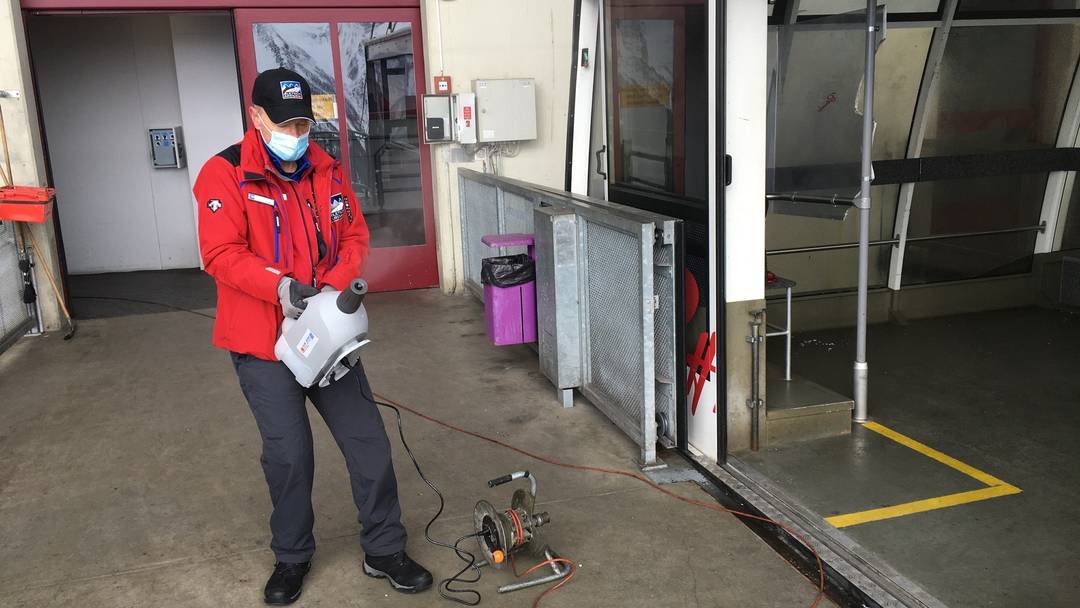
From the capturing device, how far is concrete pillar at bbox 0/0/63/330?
23.1 ft

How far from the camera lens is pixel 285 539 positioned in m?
3.24

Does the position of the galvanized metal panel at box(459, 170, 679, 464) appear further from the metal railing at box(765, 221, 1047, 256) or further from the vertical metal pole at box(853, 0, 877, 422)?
the metal railing at box(765, 221, 1047, 256)

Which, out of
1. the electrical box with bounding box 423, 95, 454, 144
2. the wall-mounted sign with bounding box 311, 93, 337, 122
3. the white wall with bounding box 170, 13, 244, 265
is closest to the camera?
the electrical box with bounding box 423, 95, 454, 144

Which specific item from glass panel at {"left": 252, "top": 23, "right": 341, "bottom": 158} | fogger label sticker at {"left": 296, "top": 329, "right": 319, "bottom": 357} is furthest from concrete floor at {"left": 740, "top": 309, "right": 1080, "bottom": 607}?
glass panel at {"left": 252, "top": 23, "right": 341, "bottom": 158}

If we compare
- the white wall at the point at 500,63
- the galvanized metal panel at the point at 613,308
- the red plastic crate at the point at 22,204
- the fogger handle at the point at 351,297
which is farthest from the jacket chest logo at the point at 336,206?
the white wall at the point at 500,63

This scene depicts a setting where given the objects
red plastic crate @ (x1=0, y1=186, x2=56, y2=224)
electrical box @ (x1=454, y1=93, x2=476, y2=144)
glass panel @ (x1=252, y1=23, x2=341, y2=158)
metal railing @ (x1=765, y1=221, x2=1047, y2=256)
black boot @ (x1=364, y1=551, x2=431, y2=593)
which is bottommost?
black boot @ (x1=364, y1=551, x2=431, y2=593)

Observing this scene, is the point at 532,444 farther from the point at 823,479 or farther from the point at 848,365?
the point at 848,365

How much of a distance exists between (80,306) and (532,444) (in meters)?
5.70

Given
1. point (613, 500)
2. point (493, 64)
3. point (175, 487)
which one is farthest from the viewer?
point (493, 64)

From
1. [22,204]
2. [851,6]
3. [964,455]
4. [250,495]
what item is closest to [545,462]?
[250,495]

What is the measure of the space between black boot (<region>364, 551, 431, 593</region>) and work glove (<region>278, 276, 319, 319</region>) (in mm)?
1056

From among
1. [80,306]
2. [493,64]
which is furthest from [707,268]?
[80,306]

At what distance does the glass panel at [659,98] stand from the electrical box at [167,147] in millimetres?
5990

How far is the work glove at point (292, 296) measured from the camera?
2877 millimetres
